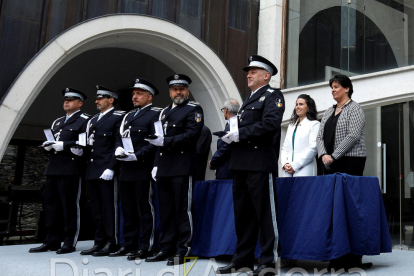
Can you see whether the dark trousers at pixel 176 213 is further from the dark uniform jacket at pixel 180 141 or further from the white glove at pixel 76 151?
the white glove at pixel 76 151

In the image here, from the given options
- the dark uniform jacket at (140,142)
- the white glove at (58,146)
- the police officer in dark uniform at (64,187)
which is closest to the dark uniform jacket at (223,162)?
the dark uniform jacket at (140,142)

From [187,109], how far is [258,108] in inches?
37.4

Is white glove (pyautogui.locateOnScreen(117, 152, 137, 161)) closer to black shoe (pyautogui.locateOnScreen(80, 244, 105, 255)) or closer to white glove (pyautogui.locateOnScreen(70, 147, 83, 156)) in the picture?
white glove (pyautogui.locateOnScreen(70, 147, 83, 156))

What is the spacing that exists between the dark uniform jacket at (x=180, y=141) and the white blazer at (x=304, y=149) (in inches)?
37.3

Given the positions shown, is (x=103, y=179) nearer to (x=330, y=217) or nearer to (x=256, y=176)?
(x=256, y=176)

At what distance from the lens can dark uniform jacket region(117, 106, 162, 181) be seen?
4867mm

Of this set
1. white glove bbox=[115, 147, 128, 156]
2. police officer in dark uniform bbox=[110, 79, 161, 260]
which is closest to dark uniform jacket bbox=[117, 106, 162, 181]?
police officer in dark uniform bbox=[110, 79, 161, 260]

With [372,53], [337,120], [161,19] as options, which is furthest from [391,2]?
[337,120]

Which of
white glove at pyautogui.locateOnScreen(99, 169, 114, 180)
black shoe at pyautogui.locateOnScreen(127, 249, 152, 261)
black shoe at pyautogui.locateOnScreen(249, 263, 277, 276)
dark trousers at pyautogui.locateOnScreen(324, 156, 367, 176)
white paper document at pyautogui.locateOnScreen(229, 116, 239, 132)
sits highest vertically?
white paper document at pyautogui.locateOnScreen(229, 116, 239, 132)

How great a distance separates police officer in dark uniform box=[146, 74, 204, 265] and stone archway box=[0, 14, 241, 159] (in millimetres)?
3287

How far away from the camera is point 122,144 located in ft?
16.8

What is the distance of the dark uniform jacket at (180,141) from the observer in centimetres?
450

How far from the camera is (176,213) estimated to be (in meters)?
4.55

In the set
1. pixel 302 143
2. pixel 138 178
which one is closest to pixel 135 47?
pixel 138 178
